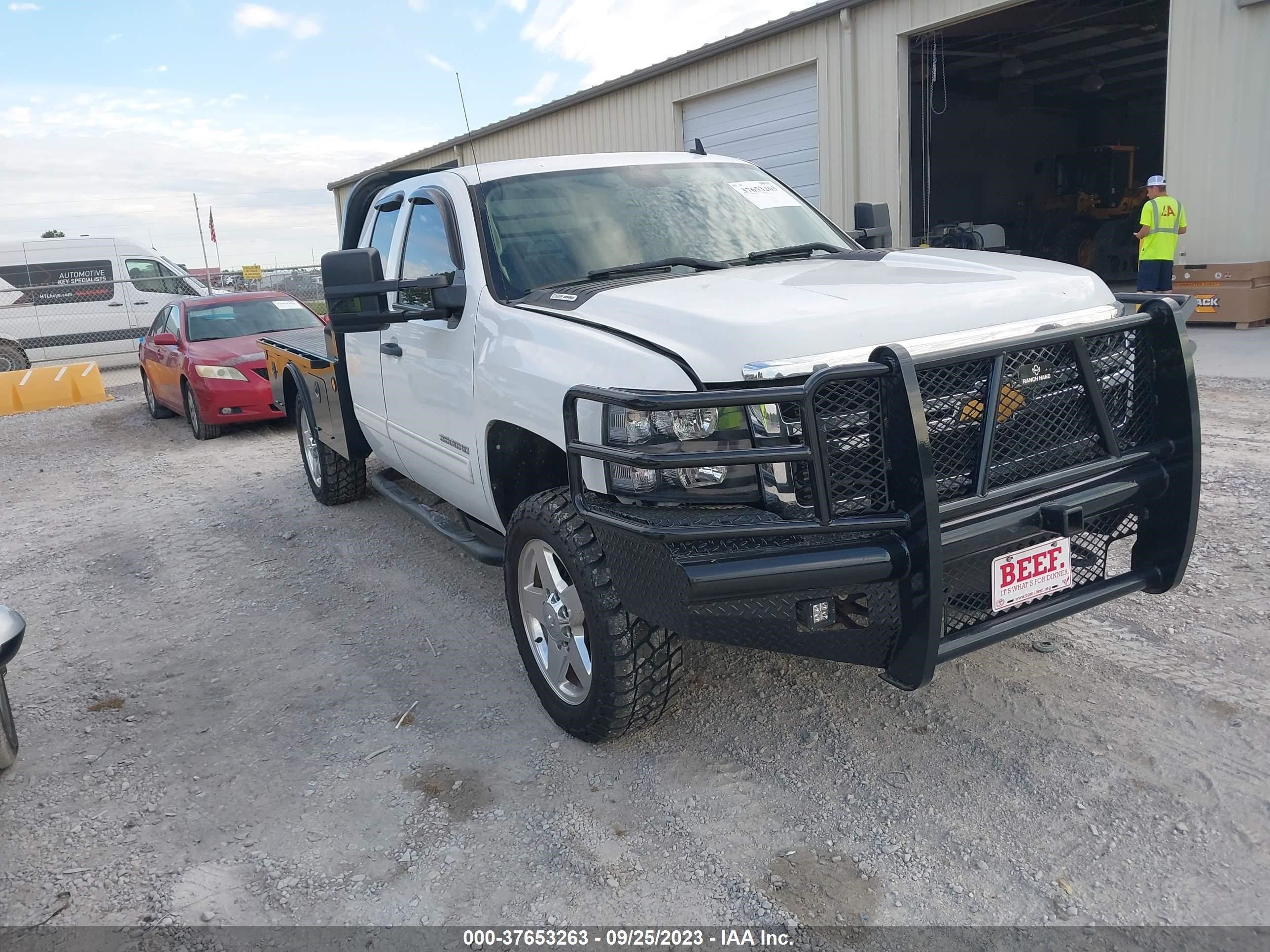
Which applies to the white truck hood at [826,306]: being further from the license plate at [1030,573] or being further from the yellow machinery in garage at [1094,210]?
the yellow machinery in garage at [1094,210]

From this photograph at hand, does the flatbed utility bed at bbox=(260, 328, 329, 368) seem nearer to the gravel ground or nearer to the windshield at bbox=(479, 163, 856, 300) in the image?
the gravel ground

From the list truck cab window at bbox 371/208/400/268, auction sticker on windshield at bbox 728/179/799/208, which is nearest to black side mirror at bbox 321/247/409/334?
truck cab window at bbox 371/208/400/268

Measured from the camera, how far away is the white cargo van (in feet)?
59.0

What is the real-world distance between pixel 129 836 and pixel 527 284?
243cm

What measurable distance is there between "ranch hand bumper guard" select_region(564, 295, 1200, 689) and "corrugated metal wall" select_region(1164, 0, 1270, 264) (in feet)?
36.1

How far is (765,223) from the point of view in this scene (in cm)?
461

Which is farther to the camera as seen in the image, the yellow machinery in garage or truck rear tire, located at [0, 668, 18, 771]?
the yellow machinery in garage

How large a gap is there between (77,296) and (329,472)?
47.4ft

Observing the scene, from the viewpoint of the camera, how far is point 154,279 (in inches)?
761

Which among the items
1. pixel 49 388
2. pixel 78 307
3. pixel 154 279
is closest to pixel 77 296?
pixel 78 307

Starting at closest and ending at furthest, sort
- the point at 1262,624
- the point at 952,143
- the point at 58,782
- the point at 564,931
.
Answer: the point at 564,931
the point at 58,782
the point at 1262,624
the point at 952,143

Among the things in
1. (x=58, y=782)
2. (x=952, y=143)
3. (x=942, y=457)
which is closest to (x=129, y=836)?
(x=58, y=782)

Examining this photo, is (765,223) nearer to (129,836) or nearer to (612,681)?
(612,681)

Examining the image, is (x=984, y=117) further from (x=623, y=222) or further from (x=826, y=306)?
(x=826, y=306)
